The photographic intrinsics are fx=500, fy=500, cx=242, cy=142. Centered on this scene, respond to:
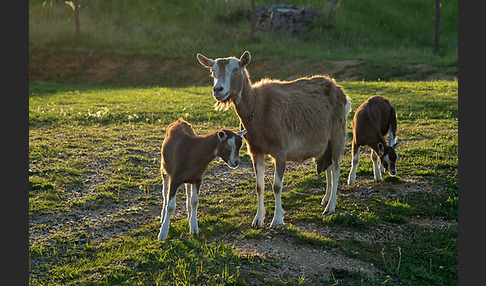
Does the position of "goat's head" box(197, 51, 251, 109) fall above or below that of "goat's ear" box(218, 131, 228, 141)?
above

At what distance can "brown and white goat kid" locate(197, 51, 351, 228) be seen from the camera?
774cm

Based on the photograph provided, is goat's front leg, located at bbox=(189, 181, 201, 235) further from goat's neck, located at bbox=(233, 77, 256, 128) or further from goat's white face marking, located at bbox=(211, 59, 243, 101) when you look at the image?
goat's white face marking, located at bbox=(211, 59, 243, 101)

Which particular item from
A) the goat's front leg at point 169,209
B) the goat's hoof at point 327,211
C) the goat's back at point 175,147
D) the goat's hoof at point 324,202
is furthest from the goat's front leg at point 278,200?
the goat's front leg at point 169,209

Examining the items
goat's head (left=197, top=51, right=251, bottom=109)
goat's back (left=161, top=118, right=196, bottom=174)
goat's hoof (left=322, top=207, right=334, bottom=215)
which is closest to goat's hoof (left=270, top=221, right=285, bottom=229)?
goat's hoof (left=322, top=207, right=334, bottom=215)

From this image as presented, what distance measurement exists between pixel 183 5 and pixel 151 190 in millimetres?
34037

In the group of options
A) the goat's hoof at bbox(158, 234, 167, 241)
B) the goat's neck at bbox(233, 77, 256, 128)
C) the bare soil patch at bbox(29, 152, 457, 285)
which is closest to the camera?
the bare soil patch at bbox(29, 152, 457, 285)

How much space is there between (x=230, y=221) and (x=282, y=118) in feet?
6.38

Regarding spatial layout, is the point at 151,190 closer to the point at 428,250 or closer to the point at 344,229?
the point at 344,229

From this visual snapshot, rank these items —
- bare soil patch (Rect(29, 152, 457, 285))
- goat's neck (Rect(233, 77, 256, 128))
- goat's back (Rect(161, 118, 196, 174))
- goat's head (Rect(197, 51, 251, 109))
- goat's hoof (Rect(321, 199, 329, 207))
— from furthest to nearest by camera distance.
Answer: goat's hoof (Rect(321, 199, 329, 207)) < goat's neck (Rect(233, 77, 256, 128)) < goat's back (Rect(161, 118, 196, 174)) < goat's head (Rect(197, 51, 251, 109)) < bare soil patch (Rect(29, 152, 457, 285))

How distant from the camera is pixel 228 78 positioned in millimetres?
7520

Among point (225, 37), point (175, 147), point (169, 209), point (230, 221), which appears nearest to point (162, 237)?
point (169, 209)

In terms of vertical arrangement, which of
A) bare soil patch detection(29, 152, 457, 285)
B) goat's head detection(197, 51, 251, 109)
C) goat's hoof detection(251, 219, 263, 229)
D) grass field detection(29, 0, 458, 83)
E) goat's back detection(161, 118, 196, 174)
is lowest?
bare soil patch detection(29, 152, 457, 285)

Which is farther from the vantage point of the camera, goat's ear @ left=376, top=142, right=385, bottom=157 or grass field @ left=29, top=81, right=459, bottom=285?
goat's ear @ left=376, top=142, right=385, bottom=157

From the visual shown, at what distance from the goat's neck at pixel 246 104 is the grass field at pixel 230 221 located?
181cm
